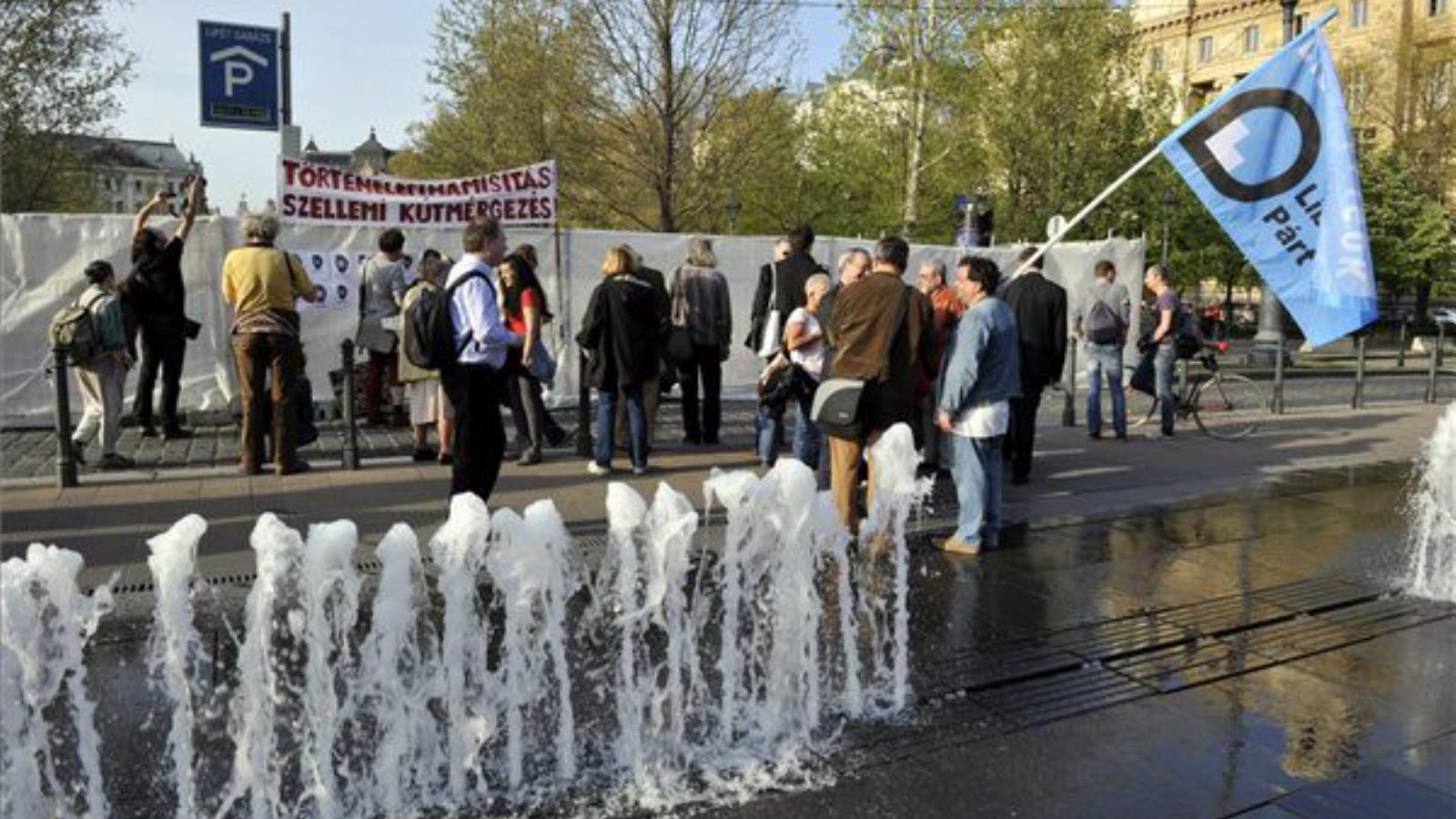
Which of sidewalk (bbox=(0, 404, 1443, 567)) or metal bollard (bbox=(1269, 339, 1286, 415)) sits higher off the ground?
metal bollard (bbox=(1269, 339, 1286, 415))

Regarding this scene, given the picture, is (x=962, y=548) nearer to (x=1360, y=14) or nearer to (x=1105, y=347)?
(x=1105, y=347)

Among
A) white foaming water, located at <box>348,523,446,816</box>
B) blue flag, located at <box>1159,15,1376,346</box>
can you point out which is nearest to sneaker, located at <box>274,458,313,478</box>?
white foaming water, located at <box>348,523,446,816</box>

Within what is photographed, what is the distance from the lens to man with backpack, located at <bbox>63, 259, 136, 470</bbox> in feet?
28.3

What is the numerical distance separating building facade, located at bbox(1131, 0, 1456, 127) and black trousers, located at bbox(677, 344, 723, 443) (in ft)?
52.0

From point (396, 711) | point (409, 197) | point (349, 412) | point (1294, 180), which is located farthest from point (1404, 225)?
point (396, 711)

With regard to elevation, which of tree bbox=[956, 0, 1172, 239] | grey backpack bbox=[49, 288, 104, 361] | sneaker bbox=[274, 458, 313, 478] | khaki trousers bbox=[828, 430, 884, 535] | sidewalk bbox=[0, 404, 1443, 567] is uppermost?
tree bbox=[956, 0, 1172, 239]

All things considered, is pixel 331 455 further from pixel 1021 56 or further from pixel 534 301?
pixel 1021 56

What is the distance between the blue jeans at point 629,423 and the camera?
8.88 m

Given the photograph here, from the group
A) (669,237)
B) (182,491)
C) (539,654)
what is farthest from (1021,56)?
(539,654)

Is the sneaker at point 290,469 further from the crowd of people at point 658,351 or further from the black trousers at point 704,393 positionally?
the black trousers at point 704,393

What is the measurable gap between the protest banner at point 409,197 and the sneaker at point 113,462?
3.38 m

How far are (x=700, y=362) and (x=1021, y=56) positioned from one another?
77.3ft

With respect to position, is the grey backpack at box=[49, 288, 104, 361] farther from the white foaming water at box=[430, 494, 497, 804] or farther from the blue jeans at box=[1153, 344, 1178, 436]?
the blue jeans at box=[1153, 344, 1178, 436]

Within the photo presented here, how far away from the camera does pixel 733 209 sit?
2733cm
